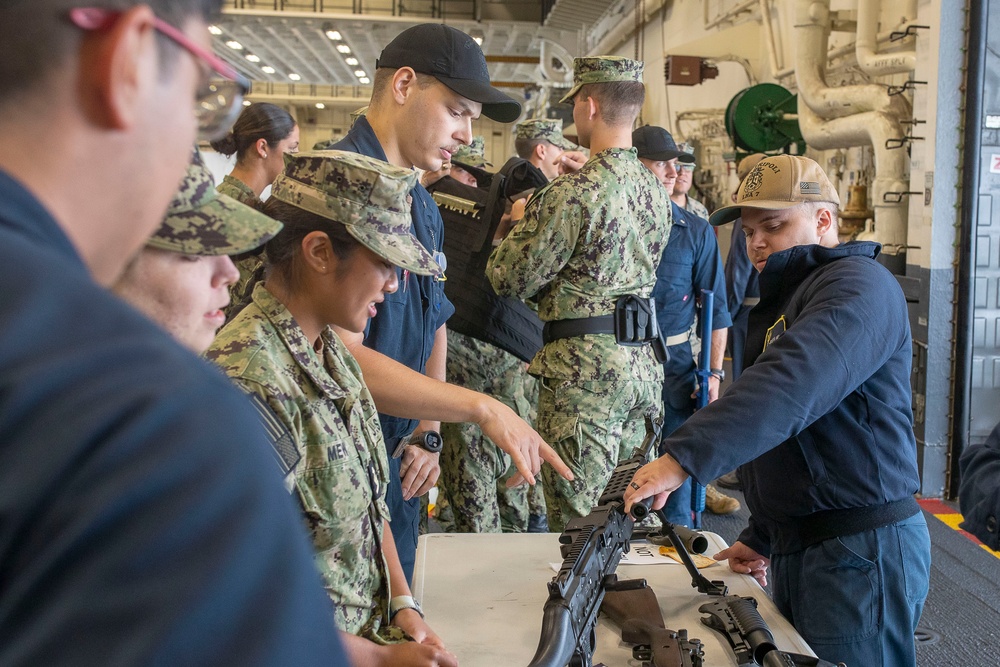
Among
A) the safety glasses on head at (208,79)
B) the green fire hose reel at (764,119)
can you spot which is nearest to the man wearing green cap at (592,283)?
the safety glasses on head at (208,79)

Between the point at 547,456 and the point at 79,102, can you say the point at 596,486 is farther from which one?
the point at 79,102

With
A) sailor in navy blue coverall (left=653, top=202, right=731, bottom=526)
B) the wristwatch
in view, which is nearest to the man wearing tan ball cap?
the wristwatch

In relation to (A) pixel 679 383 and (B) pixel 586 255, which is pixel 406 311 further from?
(A) pixel 679 383

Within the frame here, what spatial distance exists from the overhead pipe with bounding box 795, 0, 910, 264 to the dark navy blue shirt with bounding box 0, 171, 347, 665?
616 centimetres

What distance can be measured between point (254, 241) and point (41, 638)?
0.64 m

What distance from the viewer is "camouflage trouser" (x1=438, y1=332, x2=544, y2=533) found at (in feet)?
12.1

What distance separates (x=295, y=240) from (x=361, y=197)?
14cm

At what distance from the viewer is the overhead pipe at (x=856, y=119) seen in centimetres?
617

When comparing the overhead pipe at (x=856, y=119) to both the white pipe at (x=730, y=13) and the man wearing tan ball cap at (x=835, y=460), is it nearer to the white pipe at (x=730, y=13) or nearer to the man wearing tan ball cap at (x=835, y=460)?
the white pipe at (x=730, y=13)

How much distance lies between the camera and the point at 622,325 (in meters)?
3.29

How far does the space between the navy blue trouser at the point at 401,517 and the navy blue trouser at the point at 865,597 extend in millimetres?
991

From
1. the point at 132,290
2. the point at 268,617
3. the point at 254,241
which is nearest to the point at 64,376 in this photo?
the point at 268,617

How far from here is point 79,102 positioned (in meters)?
0.55

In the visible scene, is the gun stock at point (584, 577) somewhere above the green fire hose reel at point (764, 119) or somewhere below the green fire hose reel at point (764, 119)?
below
